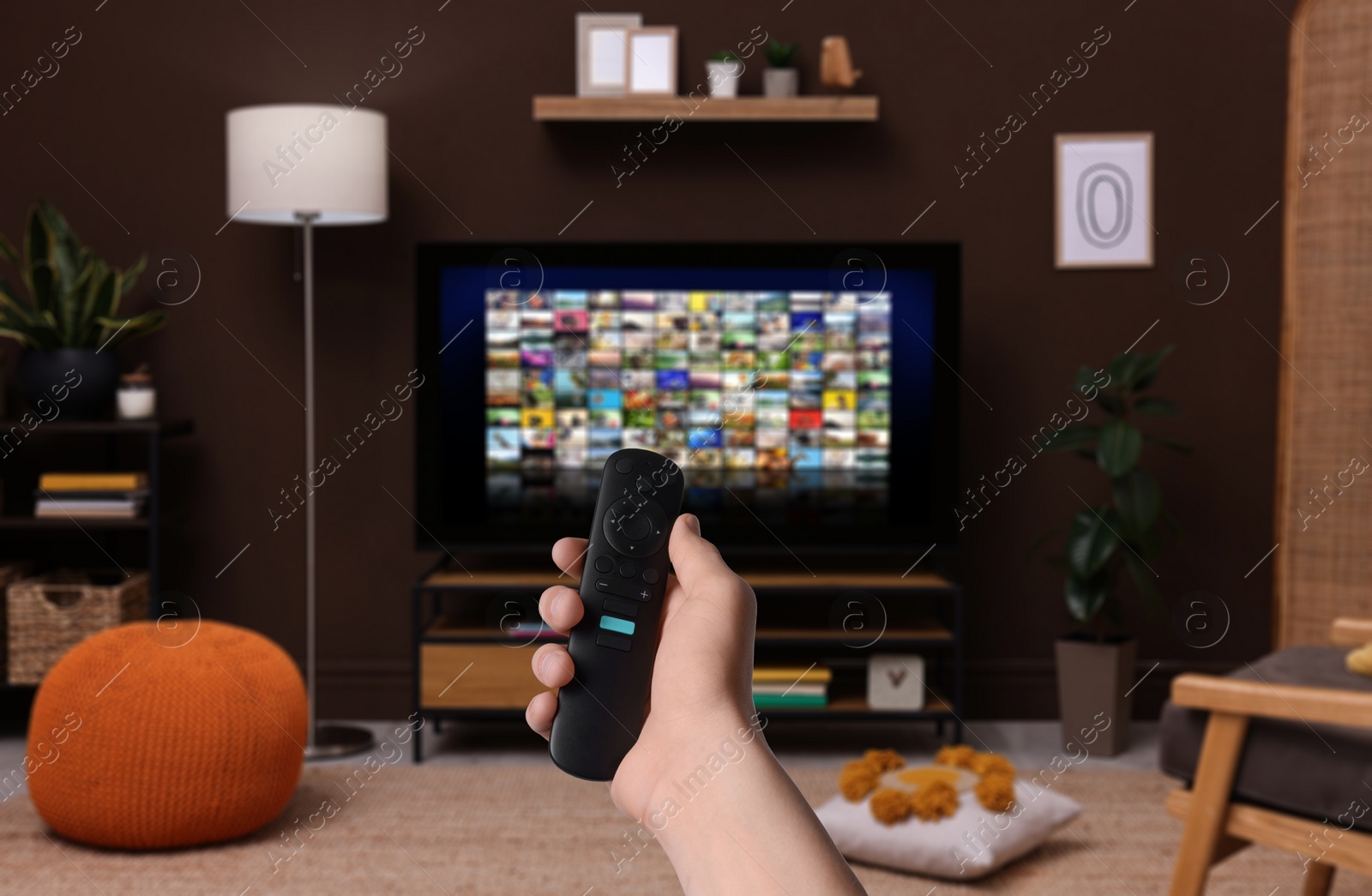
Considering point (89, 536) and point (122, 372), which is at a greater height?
point (122, 372)

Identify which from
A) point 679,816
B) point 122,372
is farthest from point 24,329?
point 679,816

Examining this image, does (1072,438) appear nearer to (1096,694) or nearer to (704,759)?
(1096,694)

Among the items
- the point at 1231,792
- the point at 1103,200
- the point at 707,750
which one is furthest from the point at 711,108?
the point at 707,750

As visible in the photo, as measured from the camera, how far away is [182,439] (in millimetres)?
3459

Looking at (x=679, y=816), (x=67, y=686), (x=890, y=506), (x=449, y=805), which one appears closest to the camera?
(x=679, y=816)

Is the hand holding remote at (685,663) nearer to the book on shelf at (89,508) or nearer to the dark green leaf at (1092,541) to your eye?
the dark green leaf at (1092,541)

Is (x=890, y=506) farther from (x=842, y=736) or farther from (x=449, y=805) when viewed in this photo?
(x=449, y=805)

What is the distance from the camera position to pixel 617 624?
0.95m

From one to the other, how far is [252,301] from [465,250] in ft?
2.45

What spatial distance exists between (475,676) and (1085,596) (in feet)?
5.41

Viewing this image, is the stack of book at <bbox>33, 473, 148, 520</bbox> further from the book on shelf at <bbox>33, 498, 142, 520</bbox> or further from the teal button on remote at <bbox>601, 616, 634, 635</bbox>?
the teal button on remote at <bbox>601, 616, 634, 635</bbox>

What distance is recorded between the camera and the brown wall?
11.2ft

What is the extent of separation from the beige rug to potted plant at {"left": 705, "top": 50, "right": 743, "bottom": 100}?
1941 millimetres

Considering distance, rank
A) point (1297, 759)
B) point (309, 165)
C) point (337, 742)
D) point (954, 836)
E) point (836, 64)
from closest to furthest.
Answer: point (1297, 759)
point (954, 836)
point (309, 165)
point (337, 742)
point (836, 64)
